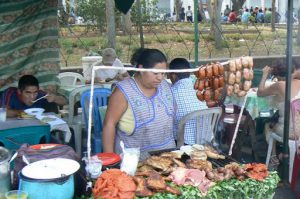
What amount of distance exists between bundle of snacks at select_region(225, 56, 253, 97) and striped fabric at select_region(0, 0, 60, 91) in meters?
4.65

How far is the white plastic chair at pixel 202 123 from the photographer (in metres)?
4.27

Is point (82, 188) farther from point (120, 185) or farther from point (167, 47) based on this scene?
point (167, 47)

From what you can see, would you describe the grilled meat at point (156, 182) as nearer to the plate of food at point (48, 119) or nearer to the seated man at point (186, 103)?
the seated man at point (186, 103)

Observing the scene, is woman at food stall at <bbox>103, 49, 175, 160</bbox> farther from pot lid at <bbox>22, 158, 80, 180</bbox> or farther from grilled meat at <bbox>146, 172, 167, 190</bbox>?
pot lid at <bbox>22, 158, 80, 180</bbox>

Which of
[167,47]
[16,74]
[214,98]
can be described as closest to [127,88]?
[214,98]

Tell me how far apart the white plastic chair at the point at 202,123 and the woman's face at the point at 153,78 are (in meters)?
0.84

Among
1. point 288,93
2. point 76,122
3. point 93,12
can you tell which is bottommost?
point 76,122

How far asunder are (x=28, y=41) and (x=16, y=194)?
5.22m

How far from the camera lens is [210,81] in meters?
3.12

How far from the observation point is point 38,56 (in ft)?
23.9

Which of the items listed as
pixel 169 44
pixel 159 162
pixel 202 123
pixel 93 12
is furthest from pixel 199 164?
pixel 93 12

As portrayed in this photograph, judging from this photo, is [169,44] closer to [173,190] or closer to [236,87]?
[236,87]

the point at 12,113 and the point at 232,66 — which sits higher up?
the point at 232,66

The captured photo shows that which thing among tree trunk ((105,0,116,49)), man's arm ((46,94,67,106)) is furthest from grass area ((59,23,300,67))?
man's arm ((46,94,67,106))
